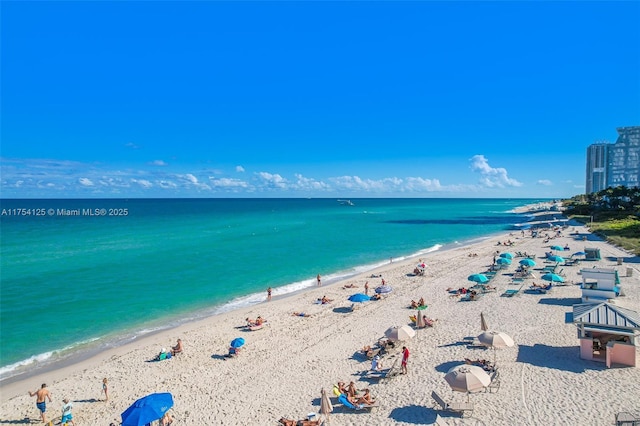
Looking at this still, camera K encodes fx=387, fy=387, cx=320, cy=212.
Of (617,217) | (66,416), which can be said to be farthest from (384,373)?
(617,217)

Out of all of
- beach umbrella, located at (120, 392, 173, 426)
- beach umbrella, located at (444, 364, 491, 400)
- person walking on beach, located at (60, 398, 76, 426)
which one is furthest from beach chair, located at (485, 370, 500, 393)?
person walking on beach, located at (60, 398, 76, 426)

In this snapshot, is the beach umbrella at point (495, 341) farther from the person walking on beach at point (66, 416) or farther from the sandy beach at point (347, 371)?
the person walking on beach at point (66, 416)

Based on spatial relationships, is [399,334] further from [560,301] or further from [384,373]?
[560,301]

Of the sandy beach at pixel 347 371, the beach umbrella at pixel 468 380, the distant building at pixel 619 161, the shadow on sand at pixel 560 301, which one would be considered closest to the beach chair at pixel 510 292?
the sandy beach at pixel 347 371

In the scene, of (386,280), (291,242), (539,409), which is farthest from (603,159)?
(539,409)

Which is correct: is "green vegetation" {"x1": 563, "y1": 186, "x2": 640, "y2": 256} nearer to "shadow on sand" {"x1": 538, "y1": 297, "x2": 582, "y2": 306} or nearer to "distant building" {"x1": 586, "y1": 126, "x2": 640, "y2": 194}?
"shadow on sand" {"x1": 538, "y1": 297, "x2": 582, "y2": 306}
